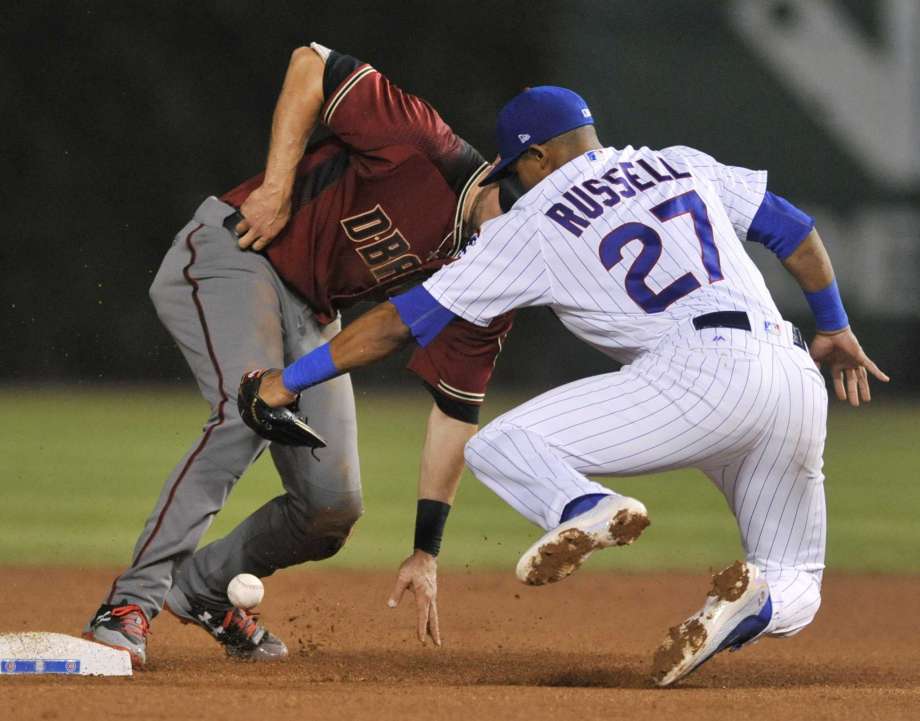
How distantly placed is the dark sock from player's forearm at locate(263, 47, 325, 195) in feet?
4.60

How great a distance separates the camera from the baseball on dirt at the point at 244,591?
396 centimetres

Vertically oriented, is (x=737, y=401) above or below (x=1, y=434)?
above

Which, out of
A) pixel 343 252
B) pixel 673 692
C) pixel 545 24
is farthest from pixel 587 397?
pixel 545 24

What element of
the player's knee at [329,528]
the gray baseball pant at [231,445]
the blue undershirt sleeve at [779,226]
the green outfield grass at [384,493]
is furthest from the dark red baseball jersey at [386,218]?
the green outfield grass at [384,493]

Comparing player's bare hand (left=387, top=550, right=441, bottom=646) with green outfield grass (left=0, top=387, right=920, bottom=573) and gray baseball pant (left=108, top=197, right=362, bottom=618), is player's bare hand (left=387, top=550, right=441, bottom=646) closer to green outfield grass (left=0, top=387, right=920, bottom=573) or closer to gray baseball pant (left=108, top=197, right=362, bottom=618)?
gray baseball pant (left=108, top=197, right=362, bottom=618)

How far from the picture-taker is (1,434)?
962 cm

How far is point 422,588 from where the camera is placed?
12.8 feet

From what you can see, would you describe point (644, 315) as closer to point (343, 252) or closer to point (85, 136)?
point (343, 252)

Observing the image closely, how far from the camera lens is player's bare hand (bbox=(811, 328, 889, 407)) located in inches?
156

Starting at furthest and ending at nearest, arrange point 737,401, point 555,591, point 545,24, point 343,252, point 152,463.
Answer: point 545,24, point 152,463, point 555,591, point 343,252, point 737,401

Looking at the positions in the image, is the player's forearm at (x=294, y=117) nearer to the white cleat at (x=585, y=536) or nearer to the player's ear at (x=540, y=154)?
the player's ear at (x=540, y=154)

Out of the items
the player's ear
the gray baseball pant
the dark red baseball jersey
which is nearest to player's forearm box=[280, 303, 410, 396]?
the gray baseball pant

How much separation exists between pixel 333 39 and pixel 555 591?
24.0 ft

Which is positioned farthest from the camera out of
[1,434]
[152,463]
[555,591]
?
[1,434]
